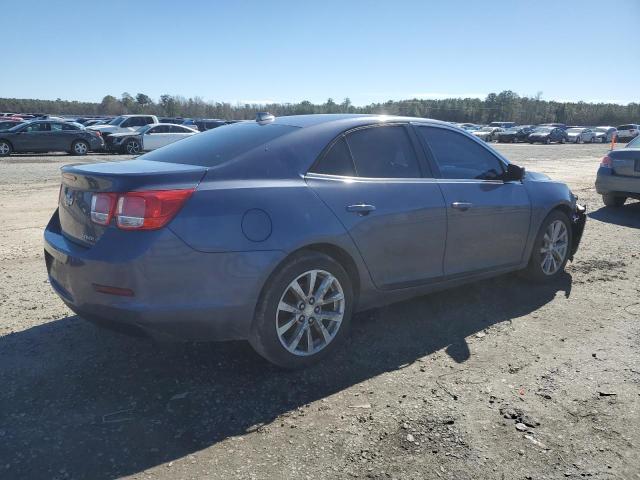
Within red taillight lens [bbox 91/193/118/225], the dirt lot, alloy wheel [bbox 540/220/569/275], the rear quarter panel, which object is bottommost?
the dirt lot

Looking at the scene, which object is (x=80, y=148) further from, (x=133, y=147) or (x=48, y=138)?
(x=133, y=147)

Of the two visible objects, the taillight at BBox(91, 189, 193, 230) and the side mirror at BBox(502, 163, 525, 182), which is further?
the side mirror at BBox(502, 163, 525, 182)

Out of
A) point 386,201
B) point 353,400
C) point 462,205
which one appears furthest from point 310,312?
point 462,205

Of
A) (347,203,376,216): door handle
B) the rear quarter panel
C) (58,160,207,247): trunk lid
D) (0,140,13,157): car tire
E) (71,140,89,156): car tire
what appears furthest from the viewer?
(71,140,89,156): car tire

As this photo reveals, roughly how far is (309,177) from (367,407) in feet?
4.82

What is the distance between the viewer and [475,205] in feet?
14.3

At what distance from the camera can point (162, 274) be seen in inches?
114

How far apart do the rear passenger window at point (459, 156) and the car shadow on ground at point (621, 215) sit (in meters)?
5.09

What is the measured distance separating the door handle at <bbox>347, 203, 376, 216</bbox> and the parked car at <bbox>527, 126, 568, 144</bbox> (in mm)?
46539

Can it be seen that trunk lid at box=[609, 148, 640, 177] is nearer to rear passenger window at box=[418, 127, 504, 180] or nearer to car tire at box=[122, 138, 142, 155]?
rear passenger window at box=[418, 127, 504, 180]

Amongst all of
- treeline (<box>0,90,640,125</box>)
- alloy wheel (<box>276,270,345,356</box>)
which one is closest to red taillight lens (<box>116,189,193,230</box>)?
alloy wheel (<box>276,270,345,356</box>)

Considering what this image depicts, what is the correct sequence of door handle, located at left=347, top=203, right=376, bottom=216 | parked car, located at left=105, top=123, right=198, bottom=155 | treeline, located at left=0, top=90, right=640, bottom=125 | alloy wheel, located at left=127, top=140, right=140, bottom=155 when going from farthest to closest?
treeline, located at left=0, top=90, right=640, bottom=125 < alloy wheel, located at left=127, top=140, right=140, bottom=155 < parked car, located at left=105, top=123, right=198, bottom=155 < door handle, located at left=347, top=203, right=376, bottom=216

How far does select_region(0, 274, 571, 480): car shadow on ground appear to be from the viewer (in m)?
2.62

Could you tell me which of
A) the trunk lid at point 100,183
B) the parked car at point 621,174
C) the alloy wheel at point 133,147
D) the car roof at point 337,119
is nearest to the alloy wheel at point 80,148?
the alloy wheel at point 133,147
